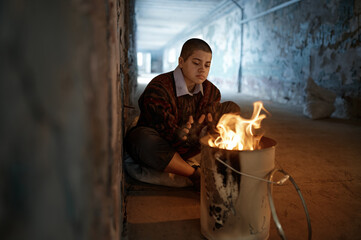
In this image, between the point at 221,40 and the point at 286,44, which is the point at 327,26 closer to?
the point at 286,44

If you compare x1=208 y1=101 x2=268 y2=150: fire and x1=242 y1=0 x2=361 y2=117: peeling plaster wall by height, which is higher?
x1=242 y1=0 x2=361 y2=117: peeling plaster wall

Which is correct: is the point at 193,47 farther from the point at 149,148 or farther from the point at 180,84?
the point at 149,148

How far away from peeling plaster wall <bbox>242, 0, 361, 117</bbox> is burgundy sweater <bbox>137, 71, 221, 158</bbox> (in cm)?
349

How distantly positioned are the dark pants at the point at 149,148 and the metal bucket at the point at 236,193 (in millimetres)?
599

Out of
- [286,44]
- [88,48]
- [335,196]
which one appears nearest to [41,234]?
[88,48]

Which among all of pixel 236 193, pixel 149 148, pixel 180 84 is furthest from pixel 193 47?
pixel 236 193

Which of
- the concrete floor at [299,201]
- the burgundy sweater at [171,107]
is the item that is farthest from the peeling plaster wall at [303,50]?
the burgundy sweater at [171,107]

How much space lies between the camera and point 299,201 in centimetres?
189

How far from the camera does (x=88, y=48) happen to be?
2.12 ft

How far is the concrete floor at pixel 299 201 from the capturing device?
155 centimetres

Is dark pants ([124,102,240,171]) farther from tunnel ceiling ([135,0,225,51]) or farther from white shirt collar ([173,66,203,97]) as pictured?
tunnel ceiling ([135,0,225,51])

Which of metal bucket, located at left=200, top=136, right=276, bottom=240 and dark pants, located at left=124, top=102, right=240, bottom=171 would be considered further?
dark pants, located at left=124, top=102, right=240, bottom=171

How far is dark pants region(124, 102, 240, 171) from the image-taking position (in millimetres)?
1979

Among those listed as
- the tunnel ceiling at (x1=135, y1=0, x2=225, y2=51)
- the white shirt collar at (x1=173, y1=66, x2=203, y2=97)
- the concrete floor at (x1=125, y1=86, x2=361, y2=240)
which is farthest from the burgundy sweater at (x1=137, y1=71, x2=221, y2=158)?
the tunnel ceiling at (x1=135, y1=0, x2=225, y2=51)
